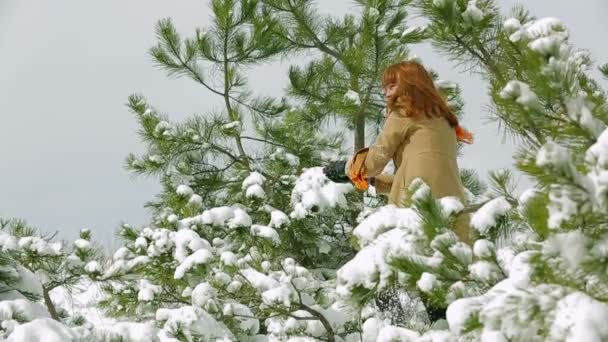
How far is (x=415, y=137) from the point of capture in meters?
3.37

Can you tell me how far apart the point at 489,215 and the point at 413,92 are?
1530 mm

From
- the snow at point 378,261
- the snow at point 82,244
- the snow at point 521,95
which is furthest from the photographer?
the snow at point 82,244

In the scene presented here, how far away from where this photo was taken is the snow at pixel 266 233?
16.9 ft

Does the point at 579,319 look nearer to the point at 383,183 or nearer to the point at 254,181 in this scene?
the point at 383,183

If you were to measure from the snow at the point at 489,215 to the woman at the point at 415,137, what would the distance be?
1.37 meters

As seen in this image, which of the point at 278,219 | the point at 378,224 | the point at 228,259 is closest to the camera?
the point at 378,224

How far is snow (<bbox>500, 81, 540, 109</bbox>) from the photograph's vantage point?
1.46 meters

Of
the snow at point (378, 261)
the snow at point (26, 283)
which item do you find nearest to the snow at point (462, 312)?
the snow at point (378, 261)

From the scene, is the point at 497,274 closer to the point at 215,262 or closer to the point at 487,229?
the point at 487,229

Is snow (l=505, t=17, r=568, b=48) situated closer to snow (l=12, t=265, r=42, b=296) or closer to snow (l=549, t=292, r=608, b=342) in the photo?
snow (l=549, t=292, r=608, b=342)

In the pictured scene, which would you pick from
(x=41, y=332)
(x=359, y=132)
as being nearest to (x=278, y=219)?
(x=359, y=132)

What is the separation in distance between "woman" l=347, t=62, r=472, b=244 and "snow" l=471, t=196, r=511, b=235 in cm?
137

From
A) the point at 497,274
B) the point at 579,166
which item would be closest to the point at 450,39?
the point at 497,274

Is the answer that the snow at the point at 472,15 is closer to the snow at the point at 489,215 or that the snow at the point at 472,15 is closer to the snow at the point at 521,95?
the snow at the point at 489,215
